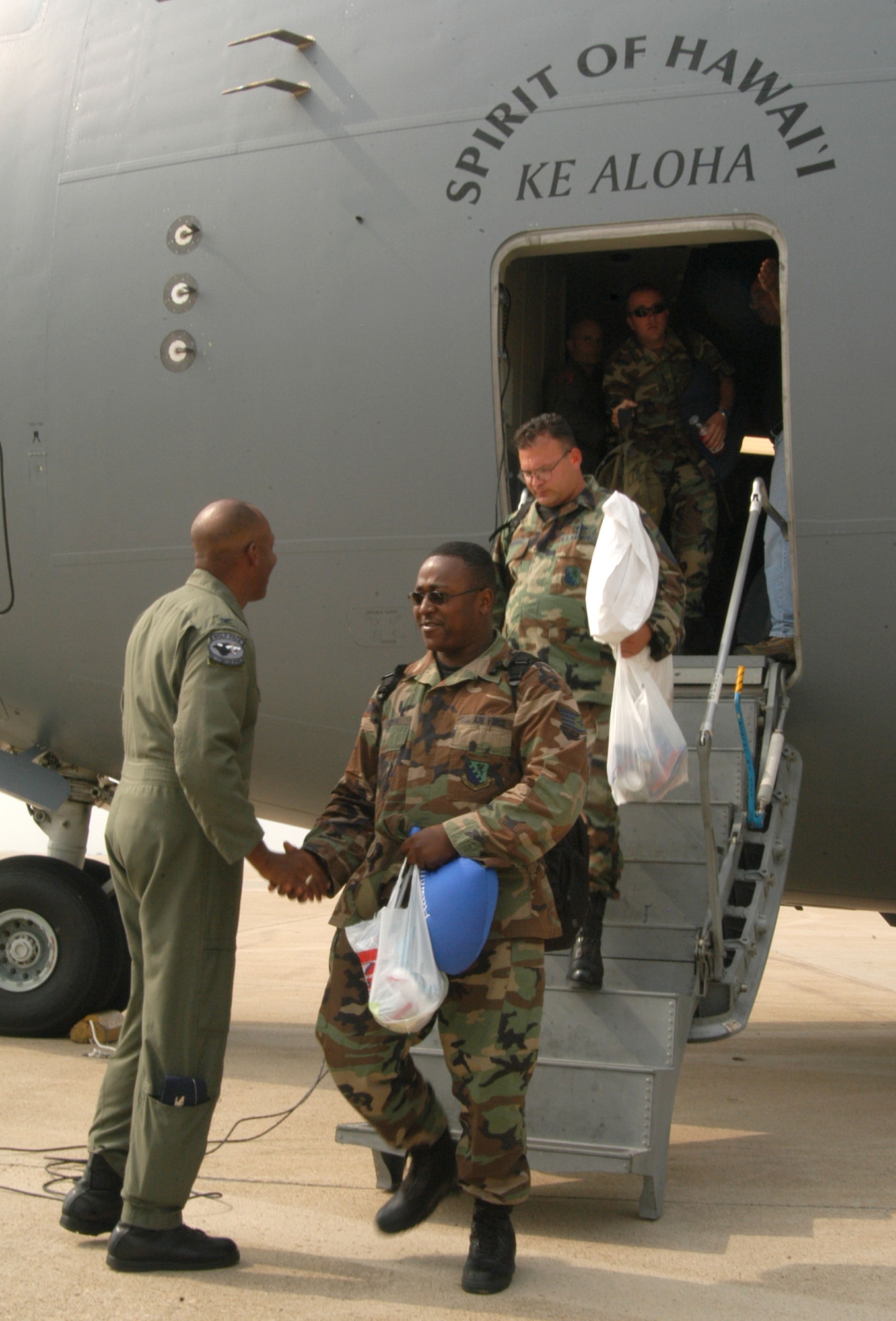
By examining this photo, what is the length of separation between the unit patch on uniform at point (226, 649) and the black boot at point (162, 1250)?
1.42 meters

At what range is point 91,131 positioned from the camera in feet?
19.9

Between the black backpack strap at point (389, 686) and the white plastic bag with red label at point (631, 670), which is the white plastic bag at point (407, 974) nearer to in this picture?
the black backpack strap at point (389, 686)

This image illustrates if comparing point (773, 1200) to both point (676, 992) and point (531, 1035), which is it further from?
point (531, 1035)

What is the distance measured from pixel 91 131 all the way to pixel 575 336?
235 centimetres

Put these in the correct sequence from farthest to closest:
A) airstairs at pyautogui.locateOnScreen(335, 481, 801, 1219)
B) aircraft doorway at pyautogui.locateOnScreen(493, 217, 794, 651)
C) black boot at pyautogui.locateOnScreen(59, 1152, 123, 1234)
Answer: aircraft doorway at pyautogui.locateOnScreen(493, 217, 794, 651) → airstairs at pyautogui.locateOnScreen(335, 481, 801, 1219) → black boot at pyautogui.locateOnScreen(59, 1152, 123, 1234)

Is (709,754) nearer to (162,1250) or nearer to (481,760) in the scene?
(481,760)

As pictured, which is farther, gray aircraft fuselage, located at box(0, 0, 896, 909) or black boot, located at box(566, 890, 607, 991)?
gray aircraft fuselage, located at box(0, 0, 896, 909)

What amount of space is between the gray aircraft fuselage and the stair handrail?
0.17m

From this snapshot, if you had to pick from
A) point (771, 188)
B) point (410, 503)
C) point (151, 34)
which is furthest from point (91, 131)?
point (771, 188)

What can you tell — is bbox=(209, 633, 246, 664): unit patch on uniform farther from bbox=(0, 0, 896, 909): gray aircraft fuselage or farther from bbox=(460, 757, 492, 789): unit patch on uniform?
bbox=(0, 0, 896, 909): gray aircraft fuselage

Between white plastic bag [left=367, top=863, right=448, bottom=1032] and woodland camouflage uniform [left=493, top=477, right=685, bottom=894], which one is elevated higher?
woodland camouflage uniform [left=493, top=477, right=685, bottom=894]

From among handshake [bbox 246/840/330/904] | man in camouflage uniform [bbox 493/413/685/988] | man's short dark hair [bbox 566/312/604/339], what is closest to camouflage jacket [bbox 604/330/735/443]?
man's short dark hair [bbox 566/312/604/339]

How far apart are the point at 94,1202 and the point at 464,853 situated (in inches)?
54.3

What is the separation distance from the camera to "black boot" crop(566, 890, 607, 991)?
4.45 meters
